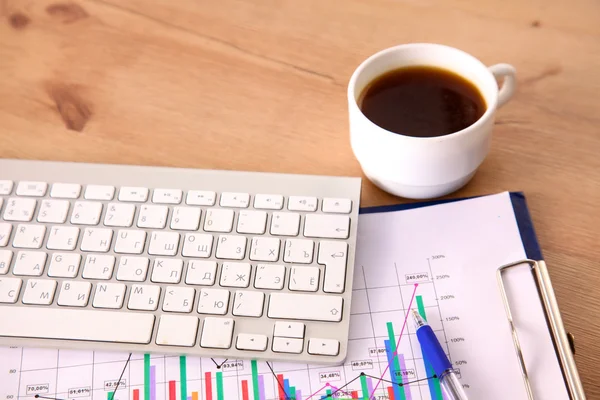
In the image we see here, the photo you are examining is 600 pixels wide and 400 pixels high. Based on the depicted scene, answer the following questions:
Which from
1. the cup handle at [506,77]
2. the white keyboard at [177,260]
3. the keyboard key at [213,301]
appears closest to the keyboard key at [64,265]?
the white keyboard at [177,260]

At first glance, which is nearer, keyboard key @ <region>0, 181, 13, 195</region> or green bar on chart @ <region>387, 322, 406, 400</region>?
green bar on chart @ <region>387, 322, 406, 400</region>

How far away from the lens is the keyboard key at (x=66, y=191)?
21.5 inches

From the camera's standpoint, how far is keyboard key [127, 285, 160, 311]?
0.49 m

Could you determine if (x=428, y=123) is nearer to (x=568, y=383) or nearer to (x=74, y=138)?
(x=568, y=383)

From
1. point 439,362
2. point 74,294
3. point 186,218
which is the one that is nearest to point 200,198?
point 186,218

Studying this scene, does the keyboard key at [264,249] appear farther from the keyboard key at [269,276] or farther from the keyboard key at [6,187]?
the keyboard key at [6,187]

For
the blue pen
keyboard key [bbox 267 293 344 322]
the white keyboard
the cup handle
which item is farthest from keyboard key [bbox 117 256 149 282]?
the cup handle

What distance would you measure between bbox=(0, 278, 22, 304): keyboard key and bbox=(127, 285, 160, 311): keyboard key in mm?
89

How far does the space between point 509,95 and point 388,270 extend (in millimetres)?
178

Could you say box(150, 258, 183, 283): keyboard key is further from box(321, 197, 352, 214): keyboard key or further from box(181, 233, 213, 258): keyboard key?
box(321, 197, 352, 214): keyboard key

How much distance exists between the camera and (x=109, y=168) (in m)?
0.56

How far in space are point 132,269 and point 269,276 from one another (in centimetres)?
11

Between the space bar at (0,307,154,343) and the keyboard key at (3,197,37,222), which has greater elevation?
the keyboard key at (3,197,37,222)

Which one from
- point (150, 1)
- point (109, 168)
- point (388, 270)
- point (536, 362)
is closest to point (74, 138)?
point (109, 168)
